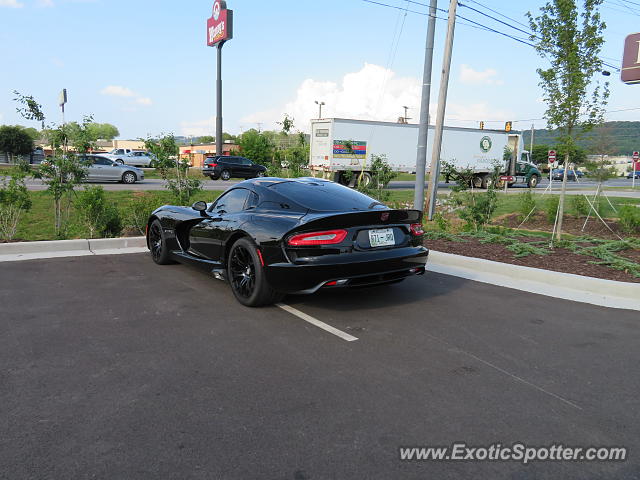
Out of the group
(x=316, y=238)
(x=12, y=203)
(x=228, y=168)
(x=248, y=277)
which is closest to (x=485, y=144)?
(x=228, y=168)

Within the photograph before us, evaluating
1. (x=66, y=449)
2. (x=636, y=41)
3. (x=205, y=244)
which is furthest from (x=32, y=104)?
(x=636, y=41)

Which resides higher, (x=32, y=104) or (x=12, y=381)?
(x=32, y=104)

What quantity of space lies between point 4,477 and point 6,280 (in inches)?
186

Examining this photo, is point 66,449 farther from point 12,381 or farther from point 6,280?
point 6,280

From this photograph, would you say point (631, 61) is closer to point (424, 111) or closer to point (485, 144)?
point (424, 111)

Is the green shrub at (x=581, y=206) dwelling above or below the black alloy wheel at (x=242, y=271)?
above

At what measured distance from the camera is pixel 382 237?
5.24 meters

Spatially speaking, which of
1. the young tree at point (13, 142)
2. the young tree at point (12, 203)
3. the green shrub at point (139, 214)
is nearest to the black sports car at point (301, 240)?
the green shrub at point (139, 214)

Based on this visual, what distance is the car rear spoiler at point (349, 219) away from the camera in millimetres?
4906

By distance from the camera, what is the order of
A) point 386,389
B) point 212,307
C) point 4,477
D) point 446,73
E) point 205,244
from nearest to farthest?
point 4,477
point 386,389
point 212,307
point 205,244
point 446,73

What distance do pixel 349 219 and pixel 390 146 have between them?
78.1 ft

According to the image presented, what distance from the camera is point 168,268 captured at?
738 cm

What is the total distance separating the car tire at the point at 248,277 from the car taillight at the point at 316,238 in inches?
19.6

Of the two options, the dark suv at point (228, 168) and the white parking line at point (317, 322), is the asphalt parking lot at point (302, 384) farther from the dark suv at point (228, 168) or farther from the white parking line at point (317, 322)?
the dark suv at point (228, 168)
